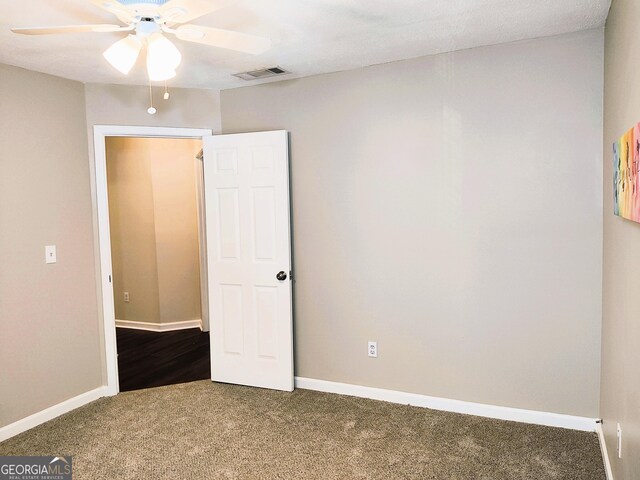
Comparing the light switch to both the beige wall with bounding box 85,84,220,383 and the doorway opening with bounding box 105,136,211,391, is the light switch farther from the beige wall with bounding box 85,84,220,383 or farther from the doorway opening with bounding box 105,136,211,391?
the doorway opening with bounding box 105,136,211,391

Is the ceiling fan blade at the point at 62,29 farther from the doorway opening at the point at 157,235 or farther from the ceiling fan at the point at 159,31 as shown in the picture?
the doorway opening at the point at 157,235

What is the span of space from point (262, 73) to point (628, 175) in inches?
100

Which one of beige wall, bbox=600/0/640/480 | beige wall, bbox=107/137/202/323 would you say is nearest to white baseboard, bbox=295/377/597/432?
beige wall, bbox=600/0/640/480

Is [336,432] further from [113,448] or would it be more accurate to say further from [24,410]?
[24,410]

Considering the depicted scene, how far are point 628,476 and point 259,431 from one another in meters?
2.01

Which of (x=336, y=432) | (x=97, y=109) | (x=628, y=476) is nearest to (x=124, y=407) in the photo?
(x=336, y=432)

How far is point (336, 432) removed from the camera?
118 inches

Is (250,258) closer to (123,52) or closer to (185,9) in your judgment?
(123,52)

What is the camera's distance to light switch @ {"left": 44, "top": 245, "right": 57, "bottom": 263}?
3.33m

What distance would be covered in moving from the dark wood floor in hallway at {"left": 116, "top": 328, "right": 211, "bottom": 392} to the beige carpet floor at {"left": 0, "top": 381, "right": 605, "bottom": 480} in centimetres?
49

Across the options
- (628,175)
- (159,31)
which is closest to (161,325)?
(159,31)

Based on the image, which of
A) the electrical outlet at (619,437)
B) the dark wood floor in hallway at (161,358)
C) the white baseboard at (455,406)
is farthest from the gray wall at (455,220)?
the dark wood floor in hallway at (161,358)

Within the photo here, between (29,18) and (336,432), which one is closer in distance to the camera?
(29,18)

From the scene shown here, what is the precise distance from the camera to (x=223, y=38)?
6.87 ft
